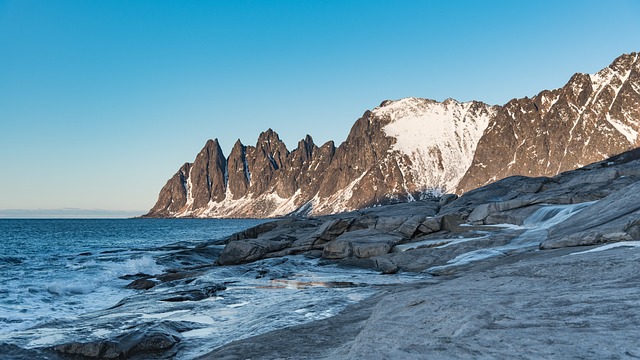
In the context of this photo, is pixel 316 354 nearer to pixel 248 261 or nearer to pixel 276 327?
pixel 276 327

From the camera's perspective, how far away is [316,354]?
11.7 metres

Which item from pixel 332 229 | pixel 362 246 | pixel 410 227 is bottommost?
pixel 362 246

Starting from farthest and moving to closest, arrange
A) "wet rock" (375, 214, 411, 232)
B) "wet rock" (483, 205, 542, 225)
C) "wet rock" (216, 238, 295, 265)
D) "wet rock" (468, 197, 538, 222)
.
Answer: "wet rock" (375, 214, 411, 232)
"wet rock" (216, 238, 295, 265)
"wet rock" (468, 197, 538, 222)
"wet rock" (483, 205, 542, 225)

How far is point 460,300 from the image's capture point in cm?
1186

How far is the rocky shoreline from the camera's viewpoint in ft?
28.2

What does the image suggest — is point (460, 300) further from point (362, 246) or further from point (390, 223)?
point (390, 223)

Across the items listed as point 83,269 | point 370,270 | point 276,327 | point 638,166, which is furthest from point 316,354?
point 638,166

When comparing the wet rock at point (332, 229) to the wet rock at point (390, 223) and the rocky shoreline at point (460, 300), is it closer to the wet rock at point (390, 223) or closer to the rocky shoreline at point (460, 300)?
the wet rock at point (390, 223)

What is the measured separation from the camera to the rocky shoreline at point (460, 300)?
8594 millimetres

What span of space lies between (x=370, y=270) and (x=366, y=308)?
56.1ft

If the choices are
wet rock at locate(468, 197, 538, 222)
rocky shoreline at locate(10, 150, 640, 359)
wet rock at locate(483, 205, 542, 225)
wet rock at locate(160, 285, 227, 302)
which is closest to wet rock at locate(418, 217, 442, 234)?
rocky shoreline at locate(10, 150, 640, 359)

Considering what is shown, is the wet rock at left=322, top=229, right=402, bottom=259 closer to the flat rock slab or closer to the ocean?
the ocean

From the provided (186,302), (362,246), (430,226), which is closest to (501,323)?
(186,302)

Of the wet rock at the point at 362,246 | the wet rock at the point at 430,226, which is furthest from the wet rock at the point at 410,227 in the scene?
the wet rock at the point at 362,246
